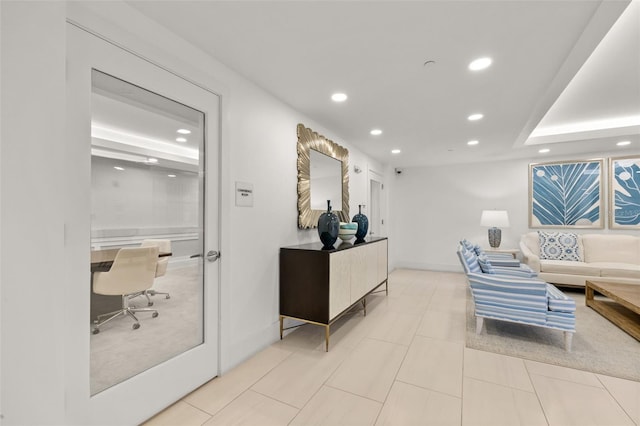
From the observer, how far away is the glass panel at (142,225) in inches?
58.9

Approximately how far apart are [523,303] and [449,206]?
3748 mm

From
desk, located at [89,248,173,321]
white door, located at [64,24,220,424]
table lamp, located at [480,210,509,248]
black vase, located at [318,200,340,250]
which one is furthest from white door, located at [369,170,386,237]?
desk, located at [89,248,173,321]

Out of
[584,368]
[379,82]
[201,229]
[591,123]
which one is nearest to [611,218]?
[591,123]

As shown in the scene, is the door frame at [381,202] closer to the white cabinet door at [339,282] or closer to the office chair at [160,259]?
the white cabinet door at [339,282]

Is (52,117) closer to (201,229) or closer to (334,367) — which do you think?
(201,229)

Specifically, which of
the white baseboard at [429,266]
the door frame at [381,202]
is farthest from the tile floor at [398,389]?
the white baseboard at [429,266]

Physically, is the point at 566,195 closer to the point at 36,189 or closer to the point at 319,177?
the point at 319,177

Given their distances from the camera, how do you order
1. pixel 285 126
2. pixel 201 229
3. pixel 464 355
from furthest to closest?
1. pixel 285 126
2. pixel 464 355
3. pixel 201 229

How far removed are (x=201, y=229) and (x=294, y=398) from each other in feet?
4.35

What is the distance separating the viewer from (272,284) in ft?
8.88

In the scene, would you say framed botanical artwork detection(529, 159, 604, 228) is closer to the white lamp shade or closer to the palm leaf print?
the palm leaf print

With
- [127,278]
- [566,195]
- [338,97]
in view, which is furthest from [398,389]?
[566,195]

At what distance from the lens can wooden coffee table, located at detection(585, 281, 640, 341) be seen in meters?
2.82

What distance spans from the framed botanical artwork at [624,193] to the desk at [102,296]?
686 centimetres
